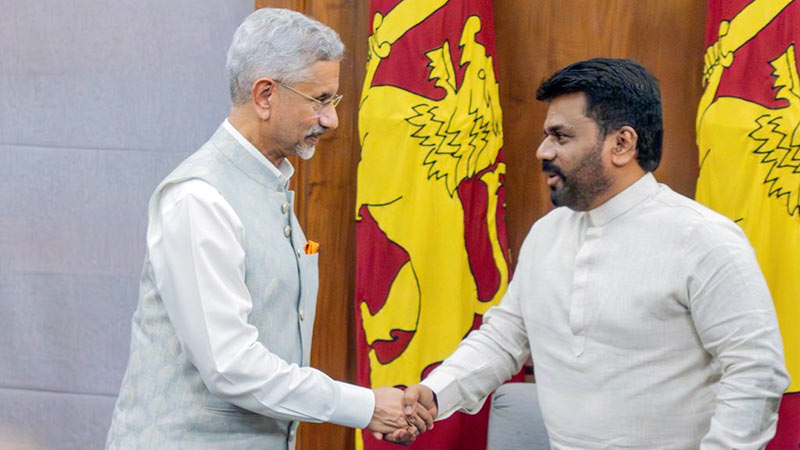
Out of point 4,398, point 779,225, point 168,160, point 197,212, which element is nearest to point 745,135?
point 779,225

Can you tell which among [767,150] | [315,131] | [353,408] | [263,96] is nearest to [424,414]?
[353,408]

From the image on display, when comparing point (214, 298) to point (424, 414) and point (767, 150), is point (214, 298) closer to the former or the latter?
point (424, 414)

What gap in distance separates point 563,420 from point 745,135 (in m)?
0.81

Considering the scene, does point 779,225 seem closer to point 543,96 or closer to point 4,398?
point 543,96

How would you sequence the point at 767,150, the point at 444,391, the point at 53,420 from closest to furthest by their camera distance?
the point at 444,391 → the point at 767,150 → the point at 53,420

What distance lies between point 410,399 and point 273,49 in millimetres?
767

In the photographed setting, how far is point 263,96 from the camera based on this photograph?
1.87 meters

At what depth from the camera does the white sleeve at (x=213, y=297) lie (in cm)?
172

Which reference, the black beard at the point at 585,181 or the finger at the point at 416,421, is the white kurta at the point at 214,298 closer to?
the finger at the point at 416,421

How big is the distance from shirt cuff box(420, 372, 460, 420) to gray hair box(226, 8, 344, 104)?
2.32 feet

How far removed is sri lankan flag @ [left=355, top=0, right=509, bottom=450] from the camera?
2.52m

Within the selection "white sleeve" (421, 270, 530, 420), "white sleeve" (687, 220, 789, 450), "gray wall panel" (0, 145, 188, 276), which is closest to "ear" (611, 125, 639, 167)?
"white sleeve" (687, 220, 789, 450)

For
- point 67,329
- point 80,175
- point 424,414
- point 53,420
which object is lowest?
point 53,420

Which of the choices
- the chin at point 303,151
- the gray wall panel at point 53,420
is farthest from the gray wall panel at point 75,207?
the chin at point 303,151
